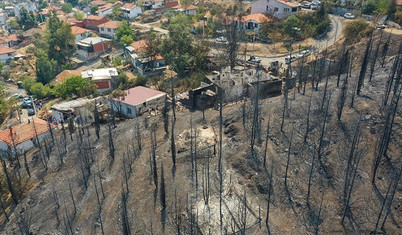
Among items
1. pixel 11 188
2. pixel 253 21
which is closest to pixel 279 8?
pixel 253 21

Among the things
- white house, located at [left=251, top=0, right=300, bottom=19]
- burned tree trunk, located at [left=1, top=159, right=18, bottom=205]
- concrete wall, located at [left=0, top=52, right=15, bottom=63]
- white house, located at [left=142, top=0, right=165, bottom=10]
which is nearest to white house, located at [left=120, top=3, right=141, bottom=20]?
white house, located at [left=142, top=0, right=165, bottom=10]

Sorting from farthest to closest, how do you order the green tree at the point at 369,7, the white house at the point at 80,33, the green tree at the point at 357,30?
1. the white house at the point at 80,33
2. the green tree at the point at 369,7
3. the green tree at the point at 357,30

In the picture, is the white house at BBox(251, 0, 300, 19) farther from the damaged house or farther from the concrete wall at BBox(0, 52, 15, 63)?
the concrete wall at BBox(0, 52, 15, 63)

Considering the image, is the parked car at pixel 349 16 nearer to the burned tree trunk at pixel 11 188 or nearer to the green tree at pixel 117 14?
the green tree at pixel 117 14

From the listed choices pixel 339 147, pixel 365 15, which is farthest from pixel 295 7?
pixel 339 147

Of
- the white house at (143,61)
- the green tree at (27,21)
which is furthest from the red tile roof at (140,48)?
the green tree at (27,21)

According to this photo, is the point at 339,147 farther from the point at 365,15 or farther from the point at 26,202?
the point at 365,15
